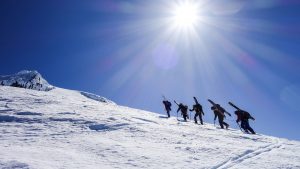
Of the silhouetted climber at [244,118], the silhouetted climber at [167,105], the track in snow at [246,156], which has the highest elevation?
the silhouetted climber at [167,105]

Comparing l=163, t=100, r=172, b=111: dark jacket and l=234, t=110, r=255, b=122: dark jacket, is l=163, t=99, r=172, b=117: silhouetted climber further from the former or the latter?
l=234, t=110, r=255, b=122: dark jacket

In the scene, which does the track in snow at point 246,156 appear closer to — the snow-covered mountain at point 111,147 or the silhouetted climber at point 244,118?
the snow-covered mountain at point 111,147

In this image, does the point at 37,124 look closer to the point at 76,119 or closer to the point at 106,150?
the point at 76,119

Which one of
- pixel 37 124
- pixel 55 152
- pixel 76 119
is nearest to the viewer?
pixel 55 152

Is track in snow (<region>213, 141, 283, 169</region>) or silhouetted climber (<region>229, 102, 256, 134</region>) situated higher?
silhouetted climber (<region>229, 102, 256, 134</region>)

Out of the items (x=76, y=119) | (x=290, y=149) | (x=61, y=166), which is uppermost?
(x=76, y=119)

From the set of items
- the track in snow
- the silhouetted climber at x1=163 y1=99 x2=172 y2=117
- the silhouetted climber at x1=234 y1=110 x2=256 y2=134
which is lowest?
the track in snow

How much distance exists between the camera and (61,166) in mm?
10609

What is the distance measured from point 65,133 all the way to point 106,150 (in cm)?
376

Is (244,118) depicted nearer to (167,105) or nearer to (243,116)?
(243,116)

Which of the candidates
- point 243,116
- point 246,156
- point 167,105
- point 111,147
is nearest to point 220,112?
point 243,116

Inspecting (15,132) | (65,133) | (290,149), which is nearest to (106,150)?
(65,133)

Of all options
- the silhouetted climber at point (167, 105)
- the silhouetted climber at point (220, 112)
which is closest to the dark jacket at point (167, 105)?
the silhouetted climber at point (167, 105)

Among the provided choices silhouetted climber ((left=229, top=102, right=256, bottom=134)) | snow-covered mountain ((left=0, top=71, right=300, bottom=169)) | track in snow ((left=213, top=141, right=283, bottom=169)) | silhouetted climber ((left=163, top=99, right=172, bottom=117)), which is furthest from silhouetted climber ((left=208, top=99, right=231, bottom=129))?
track in snow ((left=213, top=141, right=283, bottom=169))
